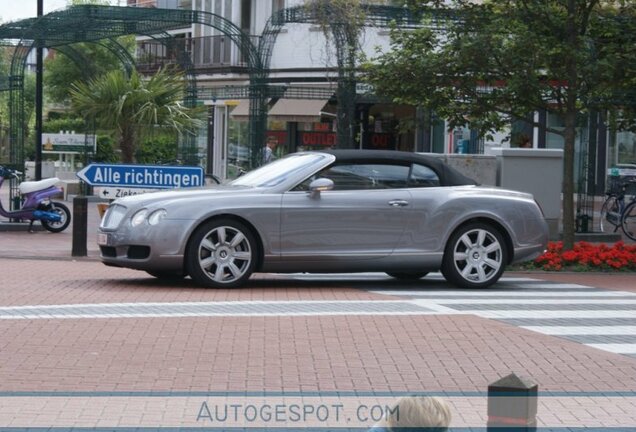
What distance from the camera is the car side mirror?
13227 millimetres

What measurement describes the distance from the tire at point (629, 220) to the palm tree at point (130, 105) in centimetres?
847

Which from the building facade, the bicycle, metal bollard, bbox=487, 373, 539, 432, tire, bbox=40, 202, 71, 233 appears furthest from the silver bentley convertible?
the building facade

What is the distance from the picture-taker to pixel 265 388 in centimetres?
784

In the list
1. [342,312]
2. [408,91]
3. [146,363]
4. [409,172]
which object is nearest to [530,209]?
[409,172]

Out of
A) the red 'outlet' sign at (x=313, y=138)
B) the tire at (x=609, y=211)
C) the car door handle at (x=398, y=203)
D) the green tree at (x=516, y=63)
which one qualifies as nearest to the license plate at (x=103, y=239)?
the car door handle at (x=398, y=203)

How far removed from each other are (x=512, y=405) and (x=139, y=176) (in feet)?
50.2

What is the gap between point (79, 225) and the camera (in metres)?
17.9

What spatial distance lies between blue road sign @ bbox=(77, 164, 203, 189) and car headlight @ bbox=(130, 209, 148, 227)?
229 inches

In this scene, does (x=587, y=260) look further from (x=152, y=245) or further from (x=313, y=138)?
(x=313, y=138)

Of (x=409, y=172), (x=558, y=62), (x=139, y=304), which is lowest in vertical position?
(x=139, y=304)

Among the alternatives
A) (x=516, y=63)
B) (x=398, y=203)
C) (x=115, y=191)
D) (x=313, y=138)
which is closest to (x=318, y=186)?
(x=398, y=203)

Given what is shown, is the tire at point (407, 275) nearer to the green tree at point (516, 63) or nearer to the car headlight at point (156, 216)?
the car headlight at point (156, 216)

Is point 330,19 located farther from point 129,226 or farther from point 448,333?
point 448,333

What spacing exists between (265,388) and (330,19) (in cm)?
1872
